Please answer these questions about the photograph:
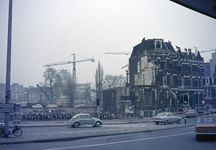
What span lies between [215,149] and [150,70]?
41.5m

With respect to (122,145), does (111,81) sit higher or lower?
higher

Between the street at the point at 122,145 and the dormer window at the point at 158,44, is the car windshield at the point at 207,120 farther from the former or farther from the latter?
the dormer window at the point at 158,44

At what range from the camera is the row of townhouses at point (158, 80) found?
1969 inches

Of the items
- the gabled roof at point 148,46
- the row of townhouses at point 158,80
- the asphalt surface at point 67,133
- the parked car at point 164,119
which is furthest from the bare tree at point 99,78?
the asphalt surface at point 67,133

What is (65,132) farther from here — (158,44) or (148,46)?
(158,44)

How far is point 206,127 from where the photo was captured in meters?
13.8

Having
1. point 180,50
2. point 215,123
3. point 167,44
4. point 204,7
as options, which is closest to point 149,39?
point 167,44

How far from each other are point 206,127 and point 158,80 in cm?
3851

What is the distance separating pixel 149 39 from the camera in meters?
55.0

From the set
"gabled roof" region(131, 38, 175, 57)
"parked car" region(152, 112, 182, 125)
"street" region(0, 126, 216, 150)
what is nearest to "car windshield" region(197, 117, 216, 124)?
"street" region(0, 126, 216, 150)

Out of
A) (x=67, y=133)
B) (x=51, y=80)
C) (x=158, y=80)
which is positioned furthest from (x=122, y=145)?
(x=51, y=80)

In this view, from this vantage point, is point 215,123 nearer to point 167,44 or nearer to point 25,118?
point 25,118

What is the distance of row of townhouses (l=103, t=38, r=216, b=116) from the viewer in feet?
164

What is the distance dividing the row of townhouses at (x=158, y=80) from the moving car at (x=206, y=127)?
3255 centimetres
